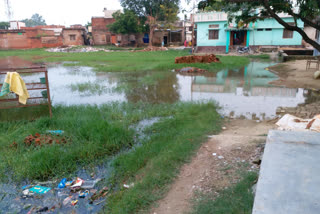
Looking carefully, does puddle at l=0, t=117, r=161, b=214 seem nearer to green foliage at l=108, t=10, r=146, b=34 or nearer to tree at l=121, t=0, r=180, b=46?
tree at l=121, t=0, r=180, b=46

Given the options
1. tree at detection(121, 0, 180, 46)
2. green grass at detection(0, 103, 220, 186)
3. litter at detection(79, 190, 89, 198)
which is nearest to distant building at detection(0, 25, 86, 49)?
tree at detection(121, 0, 180, 46)

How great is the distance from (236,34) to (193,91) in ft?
79.0

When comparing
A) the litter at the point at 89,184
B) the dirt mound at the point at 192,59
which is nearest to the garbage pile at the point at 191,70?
the dirt mound at the point at 192,59

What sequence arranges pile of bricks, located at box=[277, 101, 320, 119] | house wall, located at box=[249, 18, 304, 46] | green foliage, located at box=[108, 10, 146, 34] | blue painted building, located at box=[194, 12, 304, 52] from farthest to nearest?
green foliage, located at box=[108, 10, 146, 34]
blue painted building, located at box=[194, 12, 304, 52]
house wall, located at box=[249, 18, 304, 46]
pile of bricks, located at box=[277, 101, 320, 119]

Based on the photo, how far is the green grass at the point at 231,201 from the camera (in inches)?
121

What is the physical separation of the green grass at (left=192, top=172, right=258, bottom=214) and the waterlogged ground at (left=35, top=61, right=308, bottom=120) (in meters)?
4.37

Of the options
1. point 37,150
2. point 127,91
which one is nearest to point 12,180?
point 37,150

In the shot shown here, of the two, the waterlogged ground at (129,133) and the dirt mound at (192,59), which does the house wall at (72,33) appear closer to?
the dirt mound at (192,59)

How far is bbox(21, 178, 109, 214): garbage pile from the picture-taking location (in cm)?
387

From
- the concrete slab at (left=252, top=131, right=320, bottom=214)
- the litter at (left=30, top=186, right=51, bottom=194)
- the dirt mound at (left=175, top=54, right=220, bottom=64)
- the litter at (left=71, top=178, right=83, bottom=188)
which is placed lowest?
the litter at (left=30, top=186, right=51, bottom=194)

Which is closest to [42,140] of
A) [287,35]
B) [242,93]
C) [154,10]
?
[242,93]

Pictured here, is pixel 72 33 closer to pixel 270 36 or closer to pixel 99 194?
pixel 270 36

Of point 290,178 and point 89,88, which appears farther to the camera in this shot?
point 89,88

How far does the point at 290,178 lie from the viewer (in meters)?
2.23
